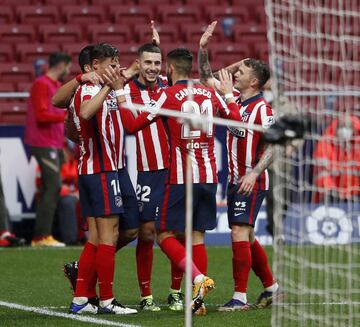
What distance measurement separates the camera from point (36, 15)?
19641 mm

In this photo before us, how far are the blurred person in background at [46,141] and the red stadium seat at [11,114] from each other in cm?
189

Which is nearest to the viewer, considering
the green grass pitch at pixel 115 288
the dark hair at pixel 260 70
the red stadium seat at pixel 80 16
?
the green grass pitch at pixel 115 288

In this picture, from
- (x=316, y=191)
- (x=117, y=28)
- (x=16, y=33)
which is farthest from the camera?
(x=117, y=28)

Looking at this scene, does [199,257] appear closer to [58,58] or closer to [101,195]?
[101,195]

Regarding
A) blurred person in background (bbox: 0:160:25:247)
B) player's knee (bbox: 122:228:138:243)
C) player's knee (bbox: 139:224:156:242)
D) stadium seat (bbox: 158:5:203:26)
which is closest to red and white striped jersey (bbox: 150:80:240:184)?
player's knee (bbox: 122:228:138:243)

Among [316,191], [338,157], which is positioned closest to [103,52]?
[338,157]

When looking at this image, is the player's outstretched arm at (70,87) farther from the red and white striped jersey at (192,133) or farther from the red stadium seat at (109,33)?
the red stadium seat at (109,33)

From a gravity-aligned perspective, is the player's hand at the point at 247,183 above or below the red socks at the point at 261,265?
above

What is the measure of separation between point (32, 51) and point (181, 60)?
34.2ft

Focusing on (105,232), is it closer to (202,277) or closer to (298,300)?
(202,277)

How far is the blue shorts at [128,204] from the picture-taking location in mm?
9133

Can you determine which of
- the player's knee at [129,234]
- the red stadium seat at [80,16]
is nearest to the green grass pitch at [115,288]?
the player's knee at [129,234]

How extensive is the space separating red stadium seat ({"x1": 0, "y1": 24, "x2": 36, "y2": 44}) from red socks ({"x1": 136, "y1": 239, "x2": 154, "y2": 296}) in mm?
10347

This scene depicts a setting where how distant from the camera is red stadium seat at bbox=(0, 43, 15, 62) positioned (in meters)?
18.9
